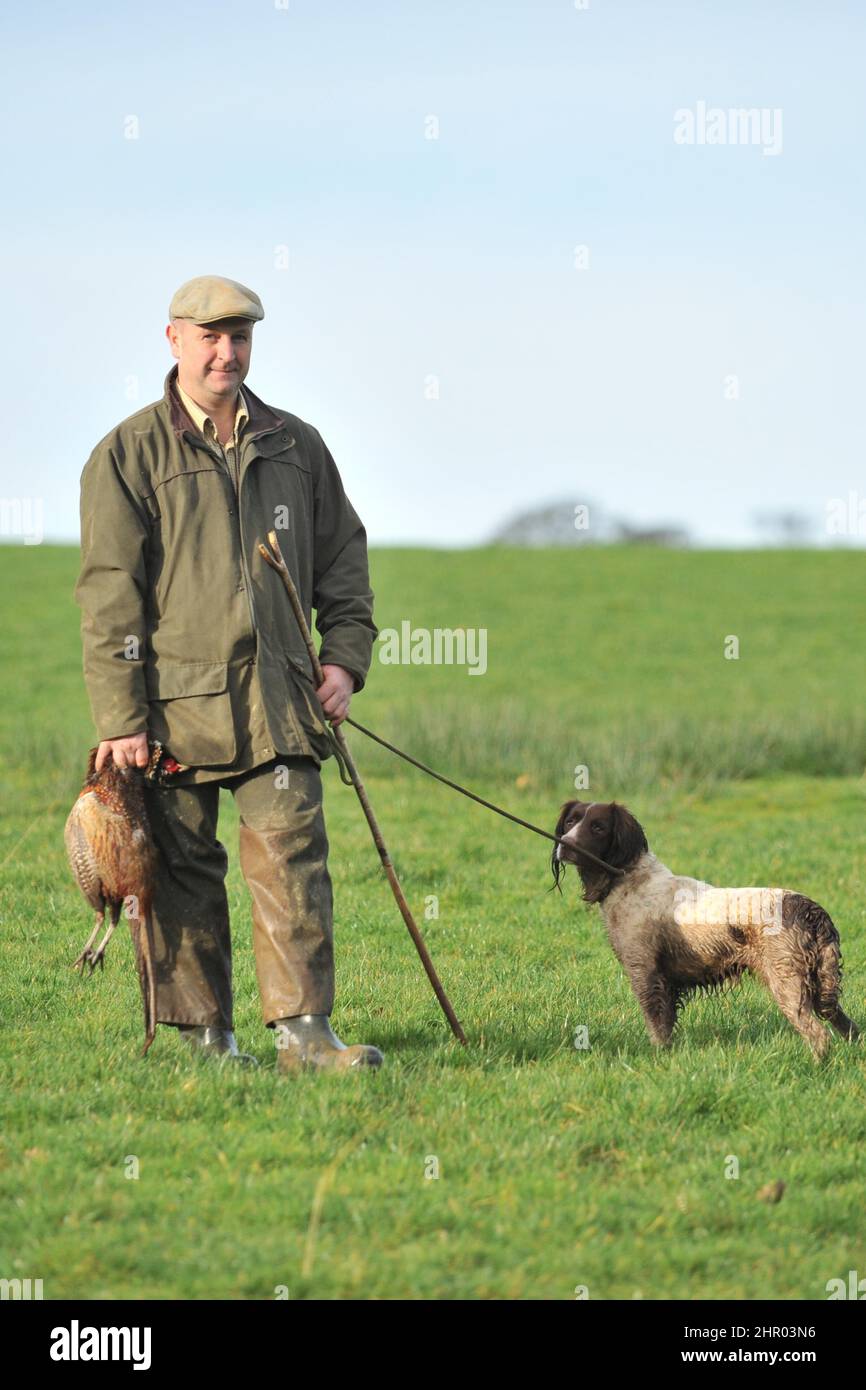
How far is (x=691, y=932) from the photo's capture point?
6527 millimetres

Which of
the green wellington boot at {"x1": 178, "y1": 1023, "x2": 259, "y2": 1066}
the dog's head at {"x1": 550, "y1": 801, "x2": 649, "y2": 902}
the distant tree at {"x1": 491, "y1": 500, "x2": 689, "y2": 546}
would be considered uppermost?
the distant tree at {"x1": 491, "y1": 500, "x2": 689, "y2": 546}

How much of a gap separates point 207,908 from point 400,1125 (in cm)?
138

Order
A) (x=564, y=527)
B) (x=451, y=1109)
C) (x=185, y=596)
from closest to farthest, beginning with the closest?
(x=451, y=1109), (x=185, y=596), (x=564, y=527)

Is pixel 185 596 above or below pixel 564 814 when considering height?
above

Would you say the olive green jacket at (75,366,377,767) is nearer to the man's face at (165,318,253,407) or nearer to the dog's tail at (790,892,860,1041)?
the man's face at (165,318,253,407)

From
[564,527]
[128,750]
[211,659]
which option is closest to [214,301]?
[211,659]

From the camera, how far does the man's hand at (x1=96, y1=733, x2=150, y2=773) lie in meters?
6.15

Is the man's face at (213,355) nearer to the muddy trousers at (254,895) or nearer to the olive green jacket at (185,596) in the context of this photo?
the olive green jacket at (185,596)

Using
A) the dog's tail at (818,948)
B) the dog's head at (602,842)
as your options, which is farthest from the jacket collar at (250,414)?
the dog's tail at (818,948)

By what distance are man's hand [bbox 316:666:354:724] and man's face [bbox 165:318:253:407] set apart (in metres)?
1.20

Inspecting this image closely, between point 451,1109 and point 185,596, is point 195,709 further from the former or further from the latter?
point 451,1109

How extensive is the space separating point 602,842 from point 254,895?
4.89 ft

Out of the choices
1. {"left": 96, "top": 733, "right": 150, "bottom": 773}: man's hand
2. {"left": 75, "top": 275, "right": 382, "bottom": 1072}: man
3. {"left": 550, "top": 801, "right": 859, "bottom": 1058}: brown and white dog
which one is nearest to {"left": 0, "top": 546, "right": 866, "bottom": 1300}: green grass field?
{"left": 550, "top": 801, "right": 859, "bottom": 1058}: brown and white dog
